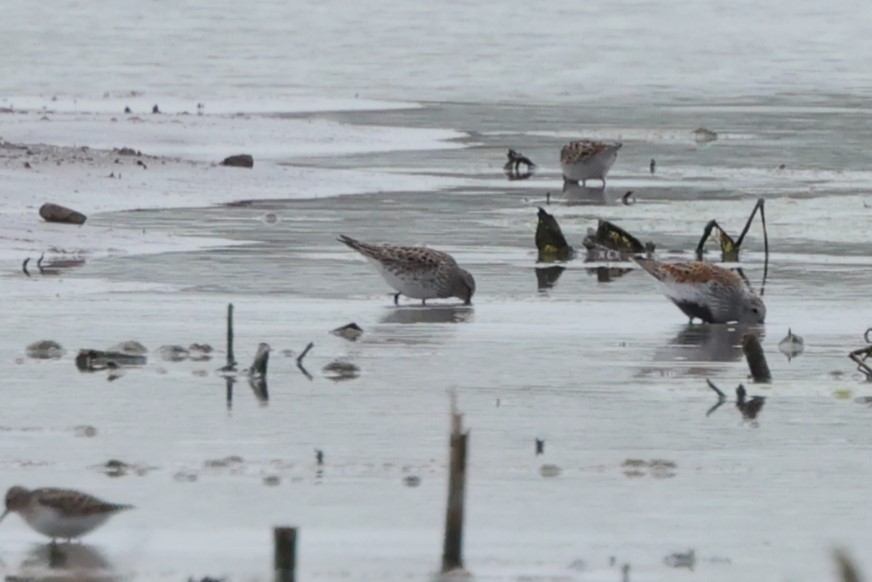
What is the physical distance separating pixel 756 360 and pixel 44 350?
156 inches

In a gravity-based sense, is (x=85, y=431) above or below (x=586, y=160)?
below

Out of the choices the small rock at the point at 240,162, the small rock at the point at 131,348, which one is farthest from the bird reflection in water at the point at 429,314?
the small rock at the point at 240,162

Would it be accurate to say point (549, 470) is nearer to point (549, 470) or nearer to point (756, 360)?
point (549, 470)

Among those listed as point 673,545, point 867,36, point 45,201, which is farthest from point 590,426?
point 867,36

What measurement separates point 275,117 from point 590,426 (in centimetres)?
2609

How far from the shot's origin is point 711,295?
16062mm

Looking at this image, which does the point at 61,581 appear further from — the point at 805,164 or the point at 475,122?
the point at 475,122

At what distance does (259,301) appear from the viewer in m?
17.2

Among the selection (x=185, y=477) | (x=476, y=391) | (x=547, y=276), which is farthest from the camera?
(x=547, y=276)

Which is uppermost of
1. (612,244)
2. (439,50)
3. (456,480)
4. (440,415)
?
(439,50)

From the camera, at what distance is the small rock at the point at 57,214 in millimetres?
21344

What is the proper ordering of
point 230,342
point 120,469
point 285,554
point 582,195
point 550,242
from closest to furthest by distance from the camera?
1. point 285,554
2. point 120,469
3. point 230,342
4. point 550,242
5. point 582,195

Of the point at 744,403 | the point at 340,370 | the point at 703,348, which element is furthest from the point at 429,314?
the point at 744,403

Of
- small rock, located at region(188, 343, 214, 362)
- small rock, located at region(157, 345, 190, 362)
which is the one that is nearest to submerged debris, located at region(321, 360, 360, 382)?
small rock, located at region(188, 343, 214, 362)
